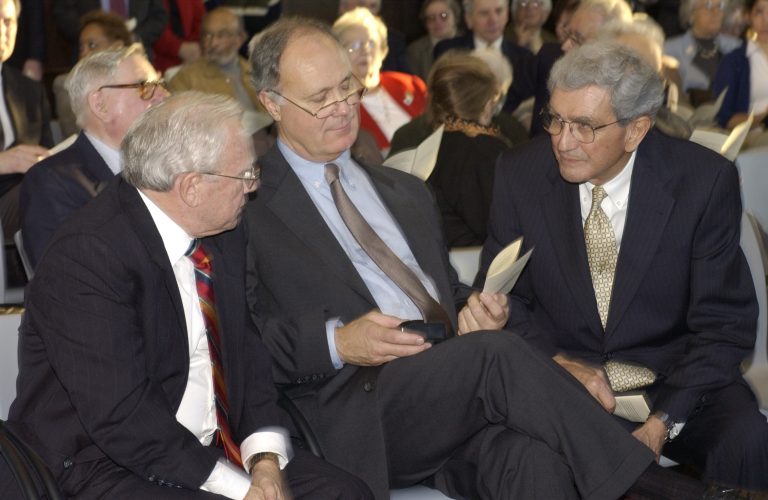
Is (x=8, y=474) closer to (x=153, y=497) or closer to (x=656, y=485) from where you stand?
(x=153, y=497)

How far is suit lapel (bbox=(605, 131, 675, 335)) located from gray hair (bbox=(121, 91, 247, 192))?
1.25 meters

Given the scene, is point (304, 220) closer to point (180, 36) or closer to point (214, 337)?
point (214, 337)

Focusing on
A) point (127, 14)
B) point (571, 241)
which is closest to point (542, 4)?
point (127, 14)

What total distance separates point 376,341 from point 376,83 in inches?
135

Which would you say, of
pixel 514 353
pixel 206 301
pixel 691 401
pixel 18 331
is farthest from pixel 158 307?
pixel 691 401

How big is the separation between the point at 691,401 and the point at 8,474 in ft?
5.96

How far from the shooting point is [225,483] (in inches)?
103

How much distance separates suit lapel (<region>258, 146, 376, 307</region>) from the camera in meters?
3.17

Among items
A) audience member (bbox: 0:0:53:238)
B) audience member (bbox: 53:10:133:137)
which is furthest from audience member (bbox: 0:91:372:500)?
audience member (bbox: 53:10:133:137)

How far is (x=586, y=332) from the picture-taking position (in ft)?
10.9

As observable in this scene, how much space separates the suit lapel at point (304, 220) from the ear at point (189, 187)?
0.54 meters

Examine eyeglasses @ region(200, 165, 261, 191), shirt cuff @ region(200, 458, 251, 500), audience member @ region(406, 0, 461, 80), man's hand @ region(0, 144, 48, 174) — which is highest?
eyeglasses @ region(200, 165, 261, 191)

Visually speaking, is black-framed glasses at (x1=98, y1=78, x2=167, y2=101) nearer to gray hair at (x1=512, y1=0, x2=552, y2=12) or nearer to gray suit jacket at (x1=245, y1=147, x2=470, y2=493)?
gray suit jacket at (x1=245, y1=147, x2=470, y2=493)

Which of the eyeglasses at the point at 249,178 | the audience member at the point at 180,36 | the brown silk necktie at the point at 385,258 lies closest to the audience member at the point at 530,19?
the audience member at the point at 180,36
